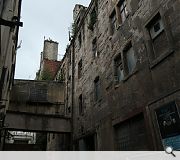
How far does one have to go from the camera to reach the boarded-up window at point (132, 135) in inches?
330

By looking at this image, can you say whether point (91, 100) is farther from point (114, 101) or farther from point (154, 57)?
point (154, 57)

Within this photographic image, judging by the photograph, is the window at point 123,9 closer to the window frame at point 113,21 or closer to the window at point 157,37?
the window frame at point 113,21

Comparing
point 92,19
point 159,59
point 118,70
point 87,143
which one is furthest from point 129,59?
point 92,19

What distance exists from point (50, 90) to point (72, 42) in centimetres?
484

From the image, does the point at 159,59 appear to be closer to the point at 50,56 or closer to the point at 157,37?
the point at 157,37

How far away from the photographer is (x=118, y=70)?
1118cm

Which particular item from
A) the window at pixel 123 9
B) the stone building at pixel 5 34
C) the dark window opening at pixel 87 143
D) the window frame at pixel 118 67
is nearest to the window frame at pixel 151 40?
the window frame at pixel 118 67

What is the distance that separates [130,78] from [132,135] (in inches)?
92.4

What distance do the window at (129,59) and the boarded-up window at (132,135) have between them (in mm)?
2186

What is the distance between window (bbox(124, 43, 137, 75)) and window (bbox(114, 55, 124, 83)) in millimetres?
527

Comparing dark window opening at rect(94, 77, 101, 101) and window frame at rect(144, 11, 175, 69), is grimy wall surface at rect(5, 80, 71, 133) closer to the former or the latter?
dark window opening at rect(94, 77, 101, 101)

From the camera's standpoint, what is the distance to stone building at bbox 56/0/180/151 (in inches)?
285

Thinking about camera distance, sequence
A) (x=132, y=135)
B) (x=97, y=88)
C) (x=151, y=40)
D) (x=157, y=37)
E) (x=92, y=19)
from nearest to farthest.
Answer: (x=157, y=37) < (x=151, y=40) < (x=132, y=135) < (x=97, y=88) < (x=92, y=19)

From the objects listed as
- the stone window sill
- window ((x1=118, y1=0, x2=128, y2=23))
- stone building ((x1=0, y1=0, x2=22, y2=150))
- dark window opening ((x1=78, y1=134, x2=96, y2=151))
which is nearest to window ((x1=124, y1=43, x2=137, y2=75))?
the stone window sill
